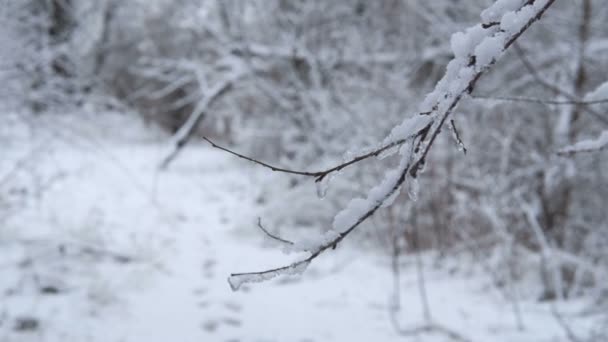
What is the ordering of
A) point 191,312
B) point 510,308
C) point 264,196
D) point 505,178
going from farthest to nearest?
point 264,196
point 505,178
point 510,308
point 191,312

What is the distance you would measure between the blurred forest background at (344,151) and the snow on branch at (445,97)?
0.84 ft

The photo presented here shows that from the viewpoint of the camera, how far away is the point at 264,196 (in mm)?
5270

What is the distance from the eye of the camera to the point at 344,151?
9.11 feet

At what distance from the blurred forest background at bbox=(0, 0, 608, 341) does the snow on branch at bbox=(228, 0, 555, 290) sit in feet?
0.84

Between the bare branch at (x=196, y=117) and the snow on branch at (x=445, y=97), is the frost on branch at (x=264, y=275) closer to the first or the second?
the snow on branch at (x=445, y=97)

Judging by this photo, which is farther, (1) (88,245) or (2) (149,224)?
(2) (149,224)

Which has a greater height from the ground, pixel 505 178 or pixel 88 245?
pixel 505 178

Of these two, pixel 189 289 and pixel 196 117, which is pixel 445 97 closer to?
pixel 189 289

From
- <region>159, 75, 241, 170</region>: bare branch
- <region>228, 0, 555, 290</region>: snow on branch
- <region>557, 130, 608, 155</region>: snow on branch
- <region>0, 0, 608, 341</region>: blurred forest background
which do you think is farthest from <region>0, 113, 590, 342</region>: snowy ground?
<region>228, 0, 555, 290</region>: snow on branch

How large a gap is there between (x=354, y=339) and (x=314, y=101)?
2.68m

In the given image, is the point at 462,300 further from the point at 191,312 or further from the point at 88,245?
the point at 88,245

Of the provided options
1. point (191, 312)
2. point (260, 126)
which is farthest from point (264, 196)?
point (191, 312)

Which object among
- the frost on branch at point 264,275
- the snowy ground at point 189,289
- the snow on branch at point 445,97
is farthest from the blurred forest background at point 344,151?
the frost on branch at point 264,275

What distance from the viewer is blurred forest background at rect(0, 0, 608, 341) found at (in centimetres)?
240
